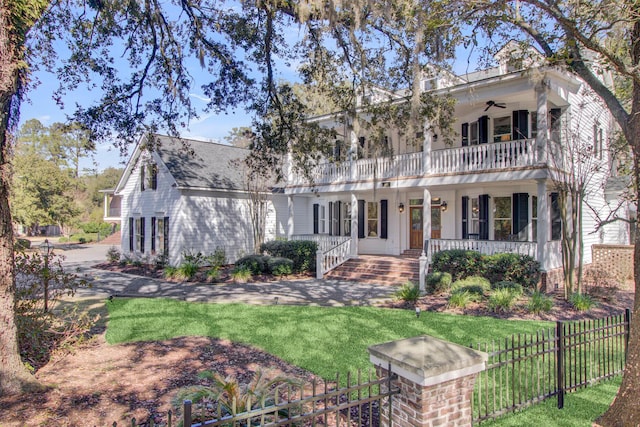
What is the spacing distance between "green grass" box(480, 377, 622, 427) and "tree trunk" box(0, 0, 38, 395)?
204 inches

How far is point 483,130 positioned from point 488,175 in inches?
90.7

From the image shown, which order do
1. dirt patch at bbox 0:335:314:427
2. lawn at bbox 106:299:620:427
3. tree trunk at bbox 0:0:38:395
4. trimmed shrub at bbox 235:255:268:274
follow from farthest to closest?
1. trimmed shrub at bbox 235:255:268:274
2. lawn at bbox 106:299:620:427
3. tree trunk at bbox 0:0:38:395
4. dirt patch at bbox 0:335:314:427

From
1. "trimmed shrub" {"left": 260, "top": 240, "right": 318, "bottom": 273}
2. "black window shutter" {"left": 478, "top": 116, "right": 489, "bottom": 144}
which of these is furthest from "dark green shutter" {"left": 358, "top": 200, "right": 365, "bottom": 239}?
"black window shutter" {"left": 478, "top": 116, "right": 489, "bottom": 144}

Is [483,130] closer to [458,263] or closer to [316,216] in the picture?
[458,263]

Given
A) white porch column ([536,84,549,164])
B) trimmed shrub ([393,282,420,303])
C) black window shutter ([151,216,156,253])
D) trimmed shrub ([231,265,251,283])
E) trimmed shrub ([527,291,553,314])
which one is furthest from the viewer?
black window shutter ([151,216,156,253])

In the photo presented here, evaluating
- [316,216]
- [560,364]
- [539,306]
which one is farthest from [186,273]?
[560,364]

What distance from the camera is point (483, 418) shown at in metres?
4.04

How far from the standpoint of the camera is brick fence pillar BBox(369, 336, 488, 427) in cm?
299

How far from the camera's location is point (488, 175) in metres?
13.3

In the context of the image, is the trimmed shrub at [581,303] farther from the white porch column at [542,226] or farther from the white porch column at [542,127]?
the white porch column at [542,127]

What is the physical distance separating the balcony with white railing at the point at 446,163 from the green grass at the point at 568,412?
706 cm

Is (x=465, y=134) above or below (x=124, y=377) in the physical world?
above

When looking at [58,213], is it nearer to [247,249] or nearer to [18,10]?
[247,249]

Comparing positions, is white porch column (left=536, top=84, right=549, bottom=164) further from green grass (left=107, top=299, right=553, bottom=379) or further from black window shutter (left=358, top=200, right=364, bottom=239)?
black window shutter (left=358, top=200, right=364, bottom=239)
